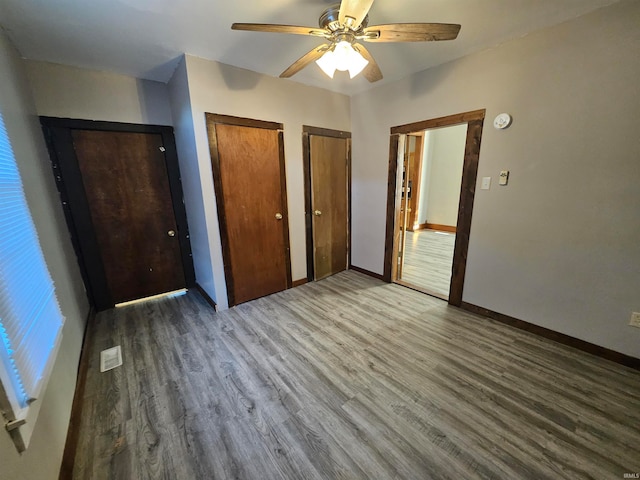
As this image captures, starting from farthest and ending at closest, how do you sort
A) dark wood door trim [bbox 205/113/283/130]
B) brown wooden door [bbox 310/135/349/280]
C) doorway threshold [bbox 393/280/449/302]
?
1. brown wooden door [bbox 310/135/349/280]
2. doorway threshold [bbox 393/280/449/302]
3. dark wood door trim [bbox 205/113/283/130]

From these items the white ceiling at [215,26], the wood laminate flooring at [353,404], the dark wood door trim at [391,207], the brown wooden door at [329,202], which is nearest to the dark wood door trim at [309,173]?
the brown wooden door at [329,202]

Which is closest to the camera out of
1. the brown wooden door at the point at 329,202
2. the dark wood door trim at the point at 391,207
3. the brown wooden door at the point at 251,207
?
the brown wooden door at the point at 251,207

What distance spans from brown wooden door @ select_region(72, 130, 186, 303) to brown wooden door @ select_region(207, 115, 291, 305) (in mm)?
932

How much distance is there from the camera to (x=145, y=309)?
8.94ft

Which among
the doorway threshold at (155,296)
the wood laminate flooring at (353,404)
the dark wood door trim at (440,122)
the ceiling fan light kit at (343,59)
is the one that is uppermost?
the ceiling fan light kit at (343,59)

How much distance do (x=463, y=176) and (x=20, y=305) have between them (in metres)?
3.17

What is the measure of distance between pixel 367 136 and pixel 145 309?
3.37m

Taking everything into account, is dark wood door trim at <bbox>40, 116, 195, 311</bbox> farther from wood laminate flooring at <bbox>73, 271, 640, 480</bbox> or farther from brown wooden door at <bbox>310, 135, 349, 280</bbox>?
brown wooden door at <bbox>310, 135, 349, 280</bbox>

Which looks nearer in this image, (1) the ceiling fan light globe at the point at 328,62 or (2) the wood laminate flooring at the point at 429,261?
(1) the ceiling fan light globe at the point at 328,62

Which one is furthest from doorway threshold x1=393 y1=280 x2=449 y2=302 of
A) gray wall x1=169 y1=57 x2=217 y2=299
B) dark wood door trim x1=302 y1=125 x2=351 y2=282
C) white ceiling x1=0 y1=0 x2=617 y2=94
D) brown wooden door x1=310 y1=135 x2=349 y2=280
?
white ceiling x1=0 y1=0 x2=617 y2=94

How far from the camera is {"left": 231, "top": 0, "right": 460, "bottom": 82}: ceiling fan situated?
1.26m

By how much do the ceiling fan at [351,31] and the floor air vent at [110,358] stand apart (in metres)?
2.49

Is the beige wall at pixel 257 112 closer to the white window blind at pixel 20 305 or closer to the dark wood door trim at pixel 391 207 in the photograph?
the dark wood door trim at pixel 391 207

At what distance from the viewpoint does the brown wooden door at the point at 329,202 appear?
3.10 meters
